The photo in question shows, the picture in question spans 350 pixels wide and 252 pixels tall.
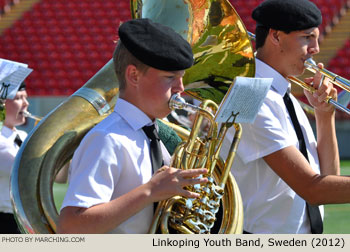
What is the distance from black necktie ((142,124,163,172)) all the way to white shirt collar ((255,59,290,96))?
80 centimetres

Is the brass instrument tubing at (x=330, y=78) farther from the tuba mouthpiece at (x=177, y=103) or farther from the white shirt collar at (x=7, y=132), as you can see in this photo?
the white shirt collar at (x=7, y=132)

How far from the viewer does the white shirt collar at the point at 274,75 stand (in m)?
2.75

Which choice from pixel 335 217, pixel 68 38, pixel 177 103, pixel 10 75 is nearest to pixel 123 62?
pixel 177 103

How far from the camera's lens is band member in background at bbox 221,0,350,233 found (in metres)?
2.54

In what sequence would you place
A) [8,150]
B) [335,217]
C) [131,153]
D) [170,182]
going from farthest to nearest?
[335,217]
[8,150]
[131,153]
[170,182]

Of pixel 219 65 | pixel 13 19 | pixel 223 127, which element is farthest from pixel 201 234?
pixel 13 19

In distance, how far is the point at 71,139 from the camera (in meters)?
2.31

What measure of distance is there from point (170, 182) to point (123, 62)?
17.2 inches

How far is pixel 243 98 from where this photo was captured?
2020mm

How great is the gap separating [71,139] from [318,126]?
3.91ft

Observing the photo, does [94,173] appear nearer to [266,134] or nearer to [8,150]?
[266,134]

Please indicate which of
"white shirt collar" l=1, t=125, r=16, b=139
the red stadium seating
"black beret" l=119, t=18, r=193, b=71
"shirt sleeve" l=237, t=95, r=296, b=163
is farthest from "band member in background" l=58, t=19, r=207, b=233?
the red stadium seating

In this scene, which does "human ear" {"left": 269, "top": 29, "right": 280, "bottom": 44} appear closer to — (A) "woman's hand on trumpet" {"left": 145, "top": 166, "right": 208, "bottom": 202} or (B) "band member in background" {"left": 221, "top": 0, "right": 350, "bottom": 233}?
(B) "band member in background" {"left": 221, "top": 0, "right": 350, "bottom": 233}

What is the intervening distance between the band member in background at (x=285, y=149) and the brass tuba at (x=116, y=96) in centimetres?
24
